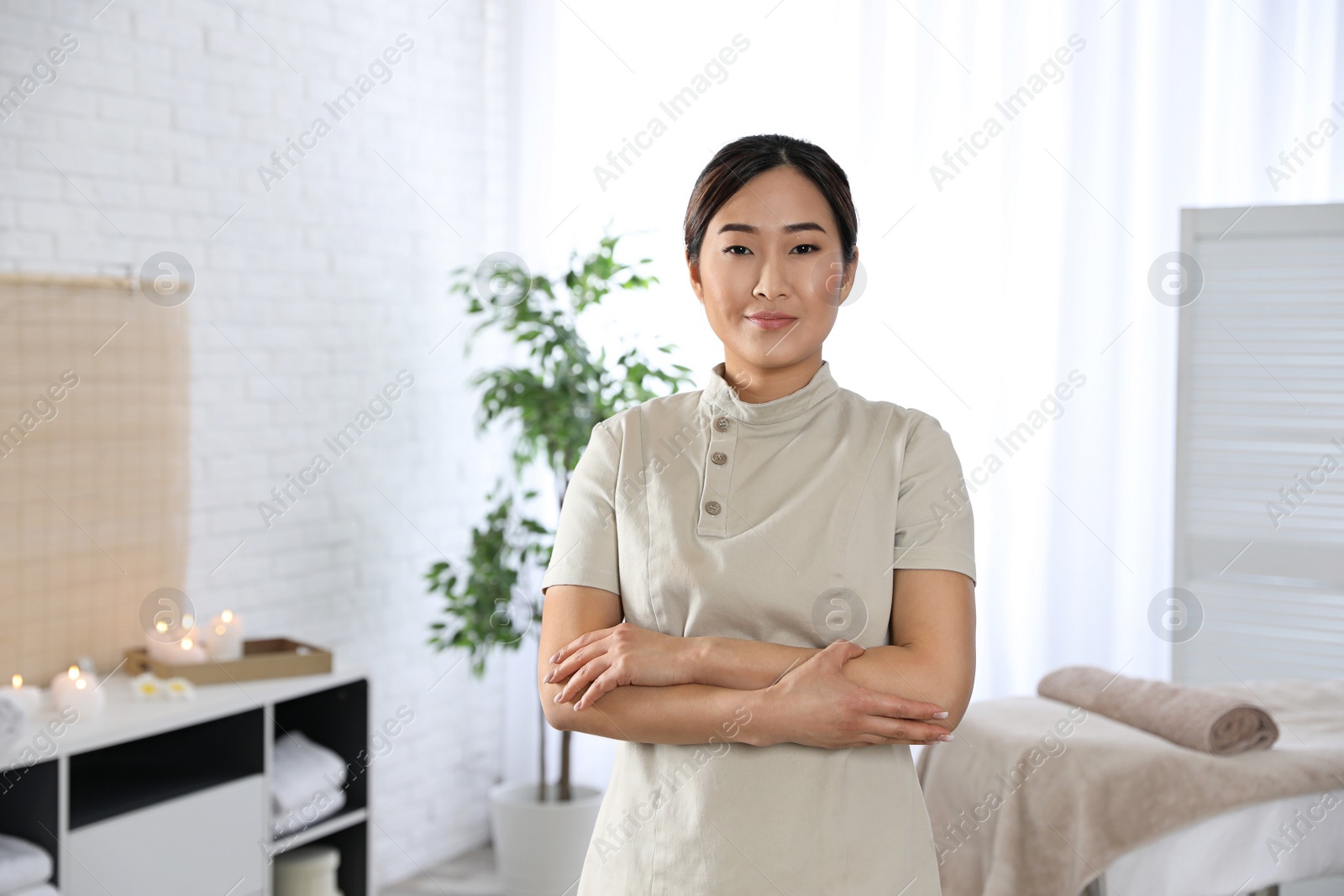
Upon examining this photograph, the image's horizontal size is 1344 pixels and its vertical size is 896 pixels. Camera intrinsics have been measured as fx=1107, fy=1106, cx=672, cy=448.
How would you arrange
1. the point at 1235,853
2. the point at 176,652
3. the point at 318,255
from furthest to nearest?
the point at 318,255
the point at 176,652
the point at 1235,853

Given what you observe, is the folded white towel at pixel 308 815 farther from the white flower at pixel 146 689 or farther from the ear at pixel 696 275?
the ear at pixel 696 275

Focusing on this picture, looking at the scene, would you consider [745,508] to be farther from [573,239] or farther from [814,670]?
[573,239]

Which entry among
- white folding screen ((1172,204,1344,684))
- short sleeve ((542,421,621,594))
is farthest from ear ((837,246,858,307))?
white folding screen ((1172,204,1344,684))

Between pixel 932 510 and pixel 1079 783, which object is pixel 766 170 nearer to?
pixel 932 510

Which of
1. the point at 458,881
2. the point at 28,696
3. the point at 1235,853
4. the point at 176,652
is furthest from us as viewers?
the point at 458,881

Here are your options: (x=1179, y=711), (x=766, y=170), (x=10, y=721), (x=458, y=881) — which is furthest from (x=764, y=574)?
(x=458, y=881)

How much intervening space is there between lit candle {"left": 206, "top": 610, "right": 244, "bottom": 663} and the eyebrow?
5.67 ft

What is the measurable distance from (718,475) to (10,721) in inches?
58.4

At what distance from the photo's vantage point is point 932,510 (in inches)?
47.9

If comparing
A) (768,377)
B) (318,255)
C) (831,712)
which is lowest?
(831,712)

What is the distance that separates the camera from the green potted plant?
2.95 metres

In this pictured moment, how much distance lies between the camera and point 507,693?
369 cm

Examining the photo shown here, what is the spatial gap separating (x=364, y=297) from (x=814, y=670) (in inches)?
93.8

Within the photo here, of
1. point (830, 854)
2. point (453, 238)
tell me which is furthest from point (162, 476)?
point (830, 854)
